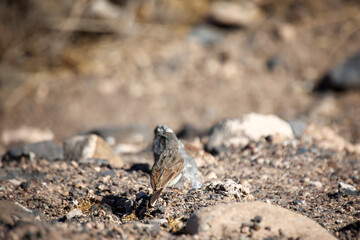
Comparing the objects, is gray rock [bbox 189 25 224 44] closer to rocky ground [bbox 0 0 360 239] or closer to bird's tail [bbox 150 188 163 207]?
rocky ground [bbox 0 0 360 239]

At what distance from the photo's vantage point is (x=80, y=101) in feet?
23.4

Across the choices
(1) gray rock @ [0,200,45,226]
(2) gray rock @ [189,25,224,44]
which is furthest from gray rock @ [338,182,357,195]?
(2) gray rock @ [189,25,224,44]

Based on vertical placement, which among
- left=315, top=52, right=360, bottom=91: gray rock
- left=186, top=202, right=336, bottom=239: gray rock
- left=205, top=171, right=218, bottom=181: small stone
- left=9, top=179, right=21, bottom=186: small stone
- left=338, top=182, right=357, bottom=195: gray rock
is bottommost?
left=9, top=179, right=21, bottom=186: small stone

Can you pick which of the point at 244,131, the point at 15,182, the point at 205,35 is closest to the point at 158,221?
the point at 15,182

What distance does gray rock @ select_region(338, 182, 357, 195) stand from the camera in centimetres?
324

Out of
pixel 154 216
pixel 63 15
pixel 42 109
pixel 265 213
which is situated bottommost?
pixel 42 109

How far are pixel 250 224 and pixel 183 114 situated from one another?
4560 mm

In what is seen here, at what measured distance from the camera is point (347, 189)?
3.26 meters

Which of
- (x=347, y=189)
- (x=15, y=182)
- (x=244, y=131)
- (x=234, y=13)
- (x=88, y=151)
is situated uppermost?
(x=234, y=13)

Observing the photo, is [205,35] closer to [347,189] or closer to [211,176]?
[211,176]

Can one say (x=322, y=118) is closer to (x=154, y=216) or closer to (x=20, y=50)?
(x=154, y=216)

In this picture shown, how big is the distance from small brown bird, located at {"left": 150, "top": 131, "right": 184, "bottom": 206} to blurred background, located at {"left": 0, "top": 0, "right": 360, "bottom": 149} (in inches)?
141

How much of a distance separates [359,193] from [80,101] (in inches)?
202

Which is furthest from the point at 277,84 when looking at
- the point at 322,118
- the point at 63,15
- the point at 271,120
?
the point at 63,15
